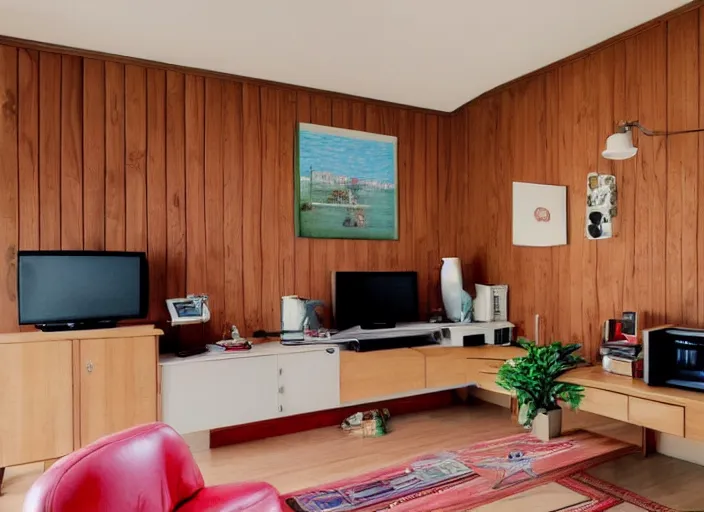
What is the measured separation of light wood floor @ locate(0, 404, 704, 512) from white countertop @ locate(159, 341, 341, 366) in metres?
0.65

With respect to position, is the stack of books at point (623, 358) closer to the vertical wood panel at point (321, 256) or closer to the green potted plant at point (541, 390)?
the green potted plant at point (541, 390)

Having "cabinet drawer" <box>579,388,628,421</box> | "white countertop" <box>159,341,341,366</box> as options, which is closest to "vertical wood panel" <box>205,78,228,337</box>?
"white countertop" <box>159,341,341,366</box>

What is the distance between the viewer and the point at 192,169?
348 centimetres

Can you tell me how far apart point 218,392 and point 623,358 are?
97.4 inches

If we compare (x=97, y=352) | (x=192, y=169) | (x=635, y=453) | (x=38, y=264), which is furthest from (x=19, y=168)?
(x=635, y=453)

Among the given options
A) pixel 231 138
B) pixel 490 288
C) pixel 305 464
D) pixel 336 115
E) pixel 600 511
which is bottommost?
pixel 305 464

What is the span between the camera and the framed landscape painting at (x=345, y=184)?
3.87 m

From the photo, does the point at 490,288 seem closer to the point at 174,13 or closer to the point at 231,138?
the point at 231,138

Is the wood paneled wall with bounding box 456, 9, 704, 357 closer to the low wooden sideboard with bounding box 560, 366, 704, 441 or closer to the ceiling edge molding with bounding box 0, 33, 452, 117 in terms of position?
the low wooden sideboard with bounding box 560, 366, 704, 441

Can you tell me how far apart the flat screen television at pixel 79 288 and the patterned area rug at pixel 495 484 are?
1.54 m

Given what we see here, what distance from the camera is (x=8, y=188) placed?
2.96 meters

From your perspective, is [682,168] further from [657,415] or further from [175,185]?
[175,185]

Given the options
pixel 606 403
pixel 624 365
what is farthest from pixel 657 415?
pixel 624 365

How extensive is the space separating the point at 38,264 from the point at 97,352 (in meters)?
0.61
